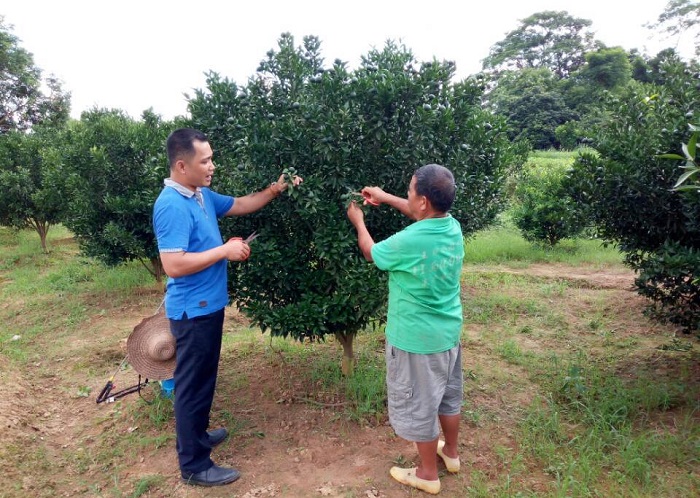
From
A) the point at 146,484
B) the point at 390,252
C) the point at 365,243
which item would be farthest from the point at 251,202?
the point at 146,484

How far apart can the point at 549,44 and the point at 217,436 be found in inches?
1973

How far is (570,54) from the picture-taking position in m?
43.2

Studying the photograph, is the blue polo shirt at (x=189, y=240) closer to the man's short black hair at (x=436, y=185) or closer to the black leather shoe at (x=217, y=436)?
the black leather shoe at (x=217, y=436)

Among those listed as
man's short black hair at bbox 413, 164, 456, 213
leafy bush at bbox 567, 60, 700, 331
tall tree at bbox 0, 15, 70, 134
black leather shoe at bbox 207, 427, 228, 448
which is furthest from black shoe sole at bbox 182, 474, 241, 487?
tall tree at bbox 0, 15, 70, 134

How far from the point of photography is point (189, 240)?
2.80 m

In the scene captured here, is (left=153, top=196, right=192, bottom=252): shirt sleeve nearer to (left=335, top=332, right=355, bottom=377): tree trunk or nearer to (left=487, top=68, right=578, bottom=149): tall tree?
(left=335, top=332, right=355, bottom=377): tree trunk

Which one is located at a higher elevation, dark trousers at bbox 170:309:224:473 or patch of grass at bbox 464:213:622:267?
dark trousers at bbox 170:309:224:473

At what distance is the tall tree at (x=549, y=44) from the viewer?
43156mm

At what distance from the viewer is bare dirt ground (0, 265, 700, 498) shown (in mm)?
3076

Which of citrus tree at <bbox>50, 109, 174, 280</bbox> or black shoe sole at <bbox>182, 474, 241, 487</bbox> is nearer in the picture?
black shoe sole at <bbox>182, 474, 241, 487</bbox>

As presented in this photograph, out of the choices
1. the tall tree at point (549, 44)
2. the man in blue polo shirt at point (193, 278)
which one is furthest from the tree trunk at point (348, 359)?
the tall tree at point (549, 44)

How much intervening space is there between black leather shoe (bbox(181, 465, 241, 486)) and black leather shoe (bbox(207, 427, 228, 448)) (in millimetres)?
363

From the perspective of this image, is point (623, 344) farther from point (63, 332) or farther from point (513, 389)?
point (63, 332)

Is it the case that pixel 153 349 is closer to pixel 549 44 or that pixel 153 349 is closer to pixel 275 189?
pixel 275 189
